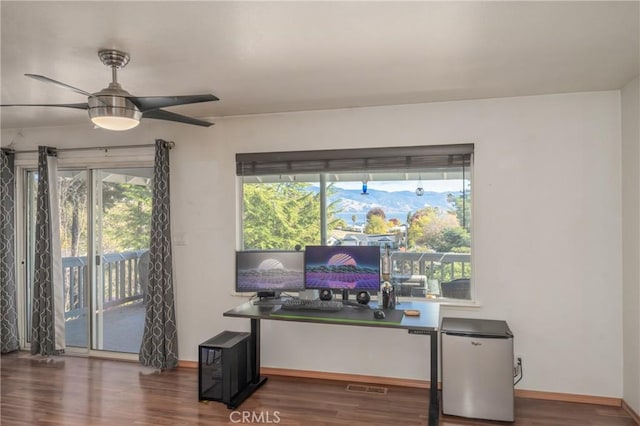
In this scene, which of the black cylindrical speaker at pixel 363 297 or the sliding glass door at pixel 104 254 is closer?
the black cylindrical speaker at pixel 363 297

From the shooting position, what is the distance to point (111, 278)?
446 cm

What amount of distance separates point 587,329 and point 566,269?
0.49 meters

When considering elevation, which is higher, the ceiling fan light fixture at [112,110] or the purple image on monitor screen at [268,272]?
the ceiling fan light fixture at [112,110]

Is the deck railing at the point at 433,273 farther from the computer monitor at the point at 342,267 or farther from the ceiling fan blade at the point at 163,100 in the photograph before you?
the ceiling fan blade at the point at 163,100

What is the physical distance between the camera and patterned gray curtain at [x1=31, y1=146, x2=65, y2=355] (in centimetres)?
431

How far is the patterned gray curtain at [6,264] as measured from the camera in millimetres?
4480

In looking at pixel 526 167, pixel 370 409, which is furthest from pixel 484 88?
pixel 370 409

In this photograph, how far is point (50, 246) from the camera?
4.35m

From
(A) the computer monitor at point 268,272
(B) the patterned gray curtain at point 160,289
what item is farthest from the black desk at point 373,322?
(B) the patterned gray curtain at point 160,289

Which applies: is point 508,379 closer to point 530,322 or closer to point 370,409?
point 530,322

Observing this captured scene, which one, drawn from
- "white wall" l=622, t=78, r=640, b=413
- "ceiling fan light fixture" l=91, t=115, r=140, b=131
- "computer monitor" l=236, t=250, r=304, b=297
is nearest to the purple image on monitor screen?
"computer monitor" l=236, t=250, r=304, b=297

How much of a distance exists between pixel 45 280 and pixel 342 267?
320 cm

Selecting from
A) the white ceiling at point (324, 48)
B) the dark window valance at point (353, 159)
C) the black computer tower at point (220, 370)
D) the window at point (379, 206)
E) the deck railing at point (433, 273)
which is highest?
the white ceiling at point (324, 48)

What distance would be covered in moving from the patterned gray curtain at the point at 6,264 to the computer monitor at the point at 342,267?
11.2 ft
